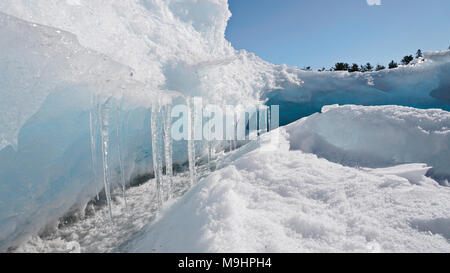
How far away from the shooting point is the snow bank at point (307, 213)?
185 cm

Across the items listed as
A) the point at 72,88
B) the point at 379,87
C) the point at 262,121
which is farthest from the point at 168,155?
the point at 379,87

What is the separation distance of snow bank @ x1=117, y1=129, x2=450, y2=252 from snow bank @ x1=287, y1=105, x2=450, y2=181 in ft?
0.91

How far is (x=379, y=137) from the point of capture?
3371mm

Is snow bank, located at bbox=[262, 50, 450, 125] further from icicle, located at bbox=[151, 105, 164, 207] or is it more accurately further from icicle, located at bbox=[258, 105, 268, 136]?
icicle, located at bbox=[151, 105, 164, 207]

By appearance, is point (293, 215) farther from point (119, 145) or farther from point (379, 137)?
point (119, 145)

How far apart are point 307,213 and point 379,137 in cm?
197

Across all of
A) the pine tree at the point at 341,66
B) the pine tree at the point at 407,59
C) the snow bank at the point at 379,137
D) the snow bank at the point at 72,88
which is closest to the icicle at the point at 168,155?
the snow bank at the point at 72,88

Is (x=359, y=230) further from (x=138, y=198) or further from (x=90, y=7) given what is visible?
(x=90, y=7)

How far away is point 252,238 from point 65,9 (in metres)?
4.29

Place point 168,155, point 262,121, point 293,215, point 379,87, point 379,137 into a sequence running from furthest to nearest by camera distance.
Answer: point 262,121
point 379,87
point 168,155
point 379,137
point 293,215

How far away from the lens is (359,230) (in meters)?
1.97

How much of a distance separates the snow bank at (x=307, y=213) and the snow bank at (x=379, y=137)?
28cm

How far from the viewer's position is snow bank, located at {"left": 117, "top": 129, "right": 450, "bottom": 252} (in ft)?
6.07
